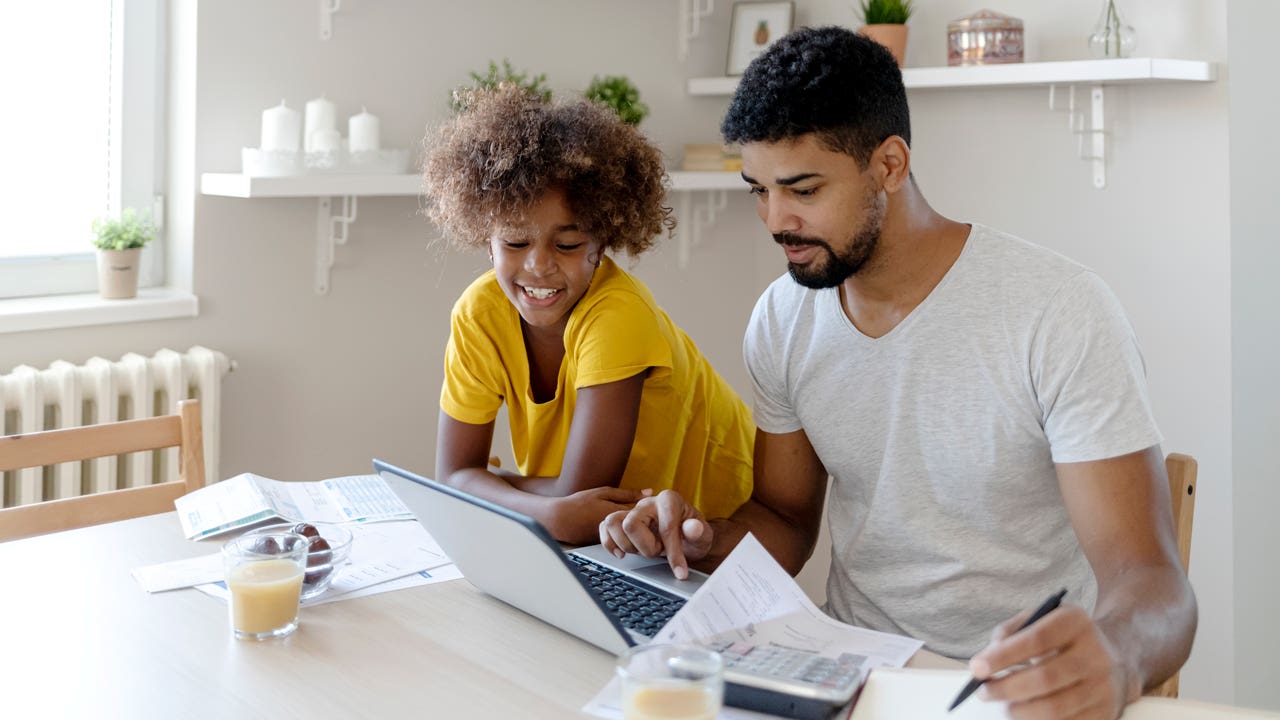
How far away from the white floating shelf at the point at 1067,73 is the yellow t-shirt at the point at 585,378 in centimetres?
77

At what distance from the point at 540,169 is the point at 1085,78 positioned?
1.21 m

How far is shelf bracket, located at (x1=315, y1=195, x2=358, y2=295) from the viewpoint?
8.13 feet

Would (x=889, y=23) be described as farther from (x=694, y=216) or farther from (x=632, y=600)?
(x=632, y=600)

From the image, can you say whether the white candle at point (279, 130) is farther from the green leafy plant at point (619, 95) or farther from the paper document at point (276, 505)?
the paper document at point (276, 505)

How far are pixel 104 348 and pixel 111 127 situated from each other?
1.46 ft

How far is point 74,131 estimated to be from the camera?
7.73 ft

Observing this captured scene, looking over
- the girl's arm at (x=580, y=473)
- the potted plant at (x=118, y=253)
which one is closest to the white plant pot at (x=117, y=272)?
the potted plant at (x=118, y=253)

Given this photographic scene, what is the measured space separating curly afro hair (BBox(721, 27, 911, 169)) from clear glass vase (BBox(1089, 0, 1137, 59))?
112cm

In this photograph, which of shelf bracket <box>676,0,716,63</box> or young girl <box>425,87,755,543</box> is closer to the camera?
young girl <box>425,87,755,543</box>

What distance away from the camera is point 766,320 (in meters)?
1.52

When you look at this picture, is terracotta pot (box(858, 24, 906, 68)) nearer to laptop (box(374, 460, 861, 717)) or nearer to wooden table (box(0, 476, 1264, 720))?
laptop (box(374, 460, 861, 717))

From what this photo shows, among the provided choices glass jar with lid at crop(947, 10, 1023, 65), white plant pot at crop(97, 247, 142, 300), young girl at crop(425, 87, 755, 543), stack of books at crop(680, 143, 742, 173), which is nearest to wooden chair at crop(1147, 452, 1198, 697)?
young girl at crop(425, 87, 755, 543)

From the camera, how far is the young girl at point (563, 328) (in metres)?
1.57

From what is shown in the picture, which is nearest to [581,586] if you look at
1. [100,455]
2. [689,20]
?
[100,455]
